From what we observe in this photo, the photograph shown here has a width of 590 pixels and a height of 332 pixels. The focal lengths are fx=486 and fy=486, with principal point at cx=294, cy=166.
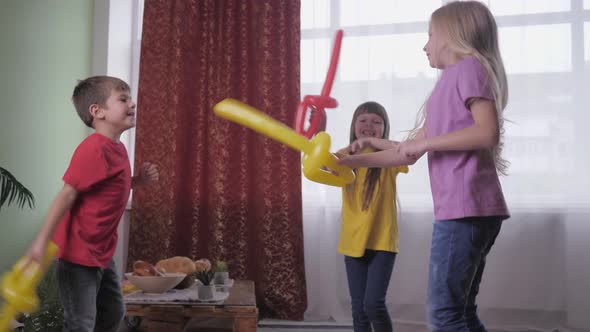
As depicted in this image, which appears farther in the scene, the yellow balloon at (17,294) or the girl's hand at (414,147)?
the girl's hand at (414,147)

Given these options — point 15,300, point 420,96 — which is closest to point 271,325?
point 420,96

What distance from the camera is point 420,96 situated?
271 cm

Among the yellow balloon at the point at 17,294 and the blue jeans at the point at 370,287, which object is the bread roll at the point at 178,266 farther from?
the yellow balloon at the point at 17,294

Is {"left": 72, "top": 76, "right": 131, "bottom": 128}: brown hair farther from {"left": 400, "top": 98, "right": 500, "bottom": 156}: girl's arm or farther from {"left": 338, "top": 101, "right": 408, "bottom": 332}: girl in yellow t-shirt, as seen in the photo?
{"left": 400, "top": 98, "right": 500, "bottom": 156}: girl's arm

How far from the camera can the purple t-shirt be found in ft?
3.50

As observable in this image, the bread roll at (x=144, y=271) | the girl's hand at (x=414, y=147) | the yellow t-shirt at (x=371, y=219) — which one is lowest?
the bread roll at (x=144, y=271)

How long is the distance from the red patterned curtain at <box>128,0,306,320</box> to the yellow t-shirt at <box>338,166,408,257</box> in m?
1.00

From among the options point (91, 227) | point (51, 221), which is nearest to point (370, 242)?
point (91, 227)

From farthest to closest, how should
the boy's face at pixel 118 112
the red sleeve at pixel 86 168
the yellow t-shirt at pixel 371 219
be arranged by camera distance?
the yellow t-shirt at pixel 371 219 < the boy's face at pixel 118 112 < the red sleeve at pixel 86 168

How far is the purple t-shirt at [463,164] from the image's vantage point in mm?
1065

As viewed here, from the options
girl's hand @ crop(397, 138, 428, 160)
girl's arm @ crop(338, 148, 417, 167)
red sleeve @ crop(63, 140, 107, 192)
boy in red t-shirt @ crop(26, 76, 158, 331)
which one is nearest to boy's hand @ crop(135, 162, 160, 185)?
boy in red t-shirt @ crop(26, 76, 158, 331)

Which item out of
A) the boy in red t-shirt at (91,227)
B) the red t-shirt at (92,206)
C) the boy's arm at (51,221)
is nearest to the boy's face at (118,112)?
the boy in red t-shirt at (91,227)

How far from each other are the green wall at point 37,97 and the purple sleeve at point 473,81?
78.7 inches

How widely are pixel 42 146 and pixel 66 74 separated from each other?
1.52 feet
